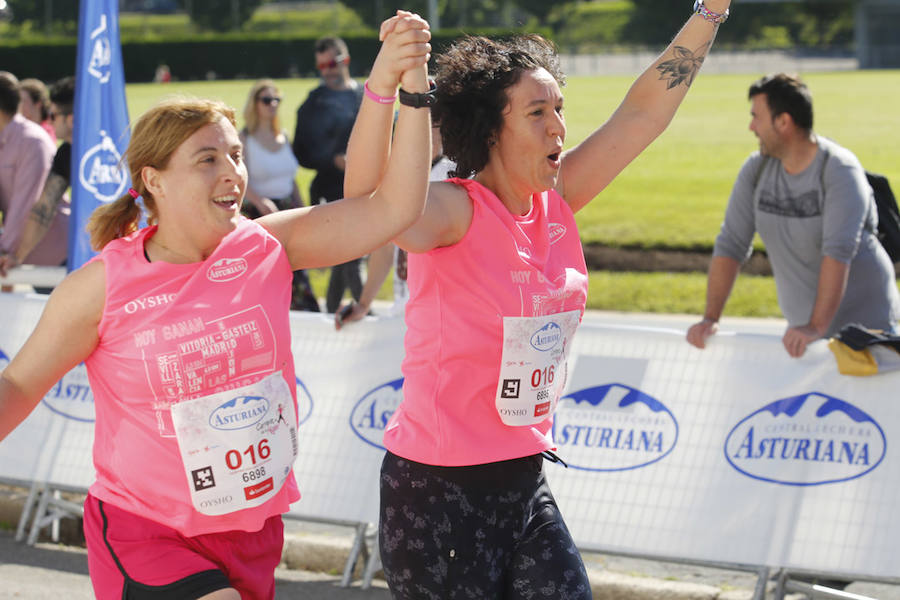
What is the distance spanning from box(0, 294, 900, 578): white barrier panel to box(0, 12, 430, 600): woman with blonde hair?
2.32 metres

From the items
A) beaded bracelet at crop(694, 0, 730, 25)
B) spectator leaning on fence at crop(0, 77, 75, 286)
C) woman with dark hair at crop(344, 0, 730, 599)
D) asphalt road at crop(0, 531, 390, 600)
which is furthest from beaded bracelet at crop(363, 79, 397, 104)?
spectator leaning on fence at crop(0, 77, 75, 286)

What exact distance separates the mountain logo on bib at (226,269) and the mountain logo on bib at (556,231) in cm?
80

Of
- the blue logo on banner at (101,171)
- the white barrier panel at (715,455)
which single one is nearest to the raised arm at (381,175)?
the white barrier panel at (715,455)

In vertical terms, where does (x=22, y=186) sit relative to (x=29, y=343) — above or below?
below

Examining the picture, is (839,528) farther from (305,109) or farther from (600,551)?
(305,109)

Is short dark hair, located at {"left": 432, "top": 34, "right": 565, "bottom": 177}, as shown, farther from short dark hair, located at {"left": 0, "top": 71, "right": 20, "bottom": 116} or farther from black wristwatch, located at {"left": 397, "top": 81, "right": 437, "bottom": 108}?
short dark hair, located at {"left": 0, "top": 71, "right": 20, "bottom": 116}

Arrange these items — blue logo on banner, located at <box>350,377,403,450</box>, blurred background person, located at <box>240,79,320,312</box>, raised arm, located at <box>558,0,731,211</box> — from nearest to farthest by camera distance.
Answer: raised arm, located at <box>558,0,731,211</box> < blue logo on banner, located at <box>350,377,403,450</box> < blurred background person, located at <box>240,79,320,312</box>

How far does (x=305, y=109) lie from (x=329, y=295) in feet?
4.70

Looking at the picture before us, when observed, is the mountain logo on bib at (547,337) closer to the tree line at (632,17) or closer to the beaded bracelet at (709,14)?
the beaded bracelet at (709,14)

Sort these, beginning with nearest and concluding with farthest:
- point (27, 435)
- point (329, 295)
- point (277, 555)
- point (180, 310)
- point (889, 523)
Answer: point (180, 310)
point (277, 555)
point (889, 523)
point (27, 435)
point (329, 295)

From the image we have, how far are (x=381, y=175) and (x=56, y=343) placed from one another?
0.84m

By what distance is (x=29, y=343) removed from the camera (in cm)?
275

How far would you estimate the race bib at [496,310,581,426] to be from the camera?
9.57 ft

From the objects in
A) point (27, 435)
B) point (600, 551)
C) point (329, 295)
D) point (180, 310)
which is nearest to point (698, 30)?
point (180, 310)
